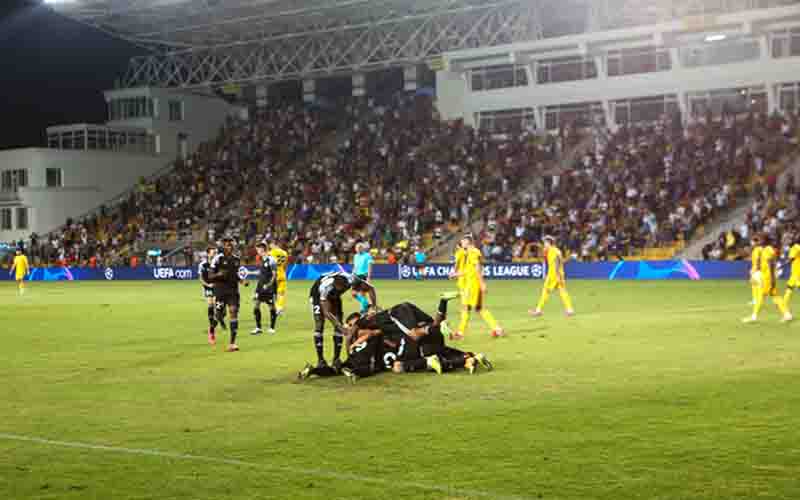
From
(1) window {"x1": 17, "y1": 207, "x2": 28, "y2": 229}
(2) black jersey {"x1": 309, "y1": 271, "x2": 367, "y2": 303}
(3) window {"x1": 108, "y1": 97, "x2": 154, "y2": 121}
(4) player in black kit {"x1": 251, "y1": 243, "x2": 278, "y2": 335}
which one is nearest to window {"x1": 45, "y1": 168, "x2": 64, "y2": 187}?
(1) window {"x1": 17, "y1": 207, "x2": 28, "y2": 229}

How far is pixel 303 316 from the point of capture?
95.3 ft

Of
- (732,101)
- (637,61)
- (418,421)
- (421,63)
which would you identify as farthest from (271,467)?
(421,63)

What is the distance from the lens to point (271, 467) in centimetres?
952

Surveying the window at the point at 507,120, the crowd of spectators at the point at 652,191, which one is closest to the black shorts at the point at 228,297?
the crowd of spectators at the point at 652,191

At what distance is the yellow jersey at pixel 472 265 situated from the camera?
21.4 metres

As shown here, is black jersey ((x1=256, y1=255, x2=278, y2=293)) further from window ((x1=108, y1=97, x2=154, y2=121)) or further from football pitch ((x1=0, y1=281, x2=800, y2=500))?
window ((x1=108, y1=97, x2=154, y2=121))

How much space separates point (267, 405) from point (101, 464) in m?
3.50

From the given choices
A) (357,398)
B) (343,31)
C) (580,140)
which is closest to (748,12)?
(580,140)

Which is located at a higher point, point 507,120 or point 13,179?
point 507,120

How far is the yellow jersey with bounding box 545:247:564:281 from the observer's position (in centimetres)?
2653

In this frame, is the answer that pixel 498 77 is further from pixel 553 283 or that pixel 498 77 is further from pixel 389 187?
pixel 553 283

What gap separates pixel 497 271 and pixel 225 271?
32.6 meters

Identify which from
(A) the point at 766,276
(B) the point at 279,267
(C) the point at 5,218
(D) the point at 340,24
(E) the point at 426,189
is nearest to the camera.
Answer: (A) the point at 766,276

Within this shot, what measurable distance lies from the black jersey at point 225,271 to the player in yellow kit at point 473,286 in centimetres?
470
